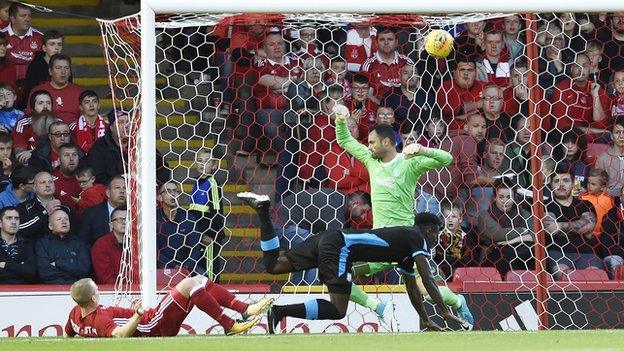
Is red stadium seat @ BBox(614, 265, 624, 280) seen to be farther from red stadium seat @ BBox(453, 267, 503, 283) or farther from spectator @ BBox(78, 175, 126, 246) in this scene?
spectator @ BBox(78, 175, 126, 246)

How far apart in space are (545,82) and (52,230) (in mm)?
4427

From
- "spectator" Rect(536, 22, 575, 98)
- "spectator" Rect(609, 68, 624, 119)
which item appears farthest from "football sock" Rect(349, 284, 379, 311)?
"spectator" Rect(609, 68, 624, 119)

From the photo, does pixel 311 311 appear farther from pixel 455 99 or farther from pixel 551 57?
pixel 551 57

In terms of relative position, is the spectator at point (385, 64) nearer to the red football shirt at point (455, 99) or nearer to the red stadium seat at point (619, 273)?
the red football shirt at point (455, 99)

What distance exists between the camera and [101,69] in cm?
1359

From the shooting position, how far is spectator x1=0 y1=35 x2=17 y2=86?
41.8ft

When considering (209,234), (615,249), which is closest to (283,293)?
(209,234)

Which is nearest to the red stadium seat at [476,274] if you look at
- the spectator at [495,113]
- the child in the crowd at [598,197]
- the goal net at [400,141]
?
the goal net at [400,141]

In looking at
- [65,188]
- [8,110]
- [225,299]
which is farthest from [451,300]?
[8,110]

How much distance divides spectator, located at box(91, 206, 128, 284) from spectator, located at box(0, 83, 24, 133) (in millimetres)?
1610

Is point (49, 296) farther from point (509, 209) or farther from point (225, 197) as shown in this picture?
point (509, 209)

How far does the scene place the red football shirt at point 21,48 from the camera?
1283 centimetres

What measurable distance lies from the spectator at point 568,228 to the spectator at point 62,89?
425 centimetres

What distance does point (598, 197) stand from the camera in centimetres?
1187
